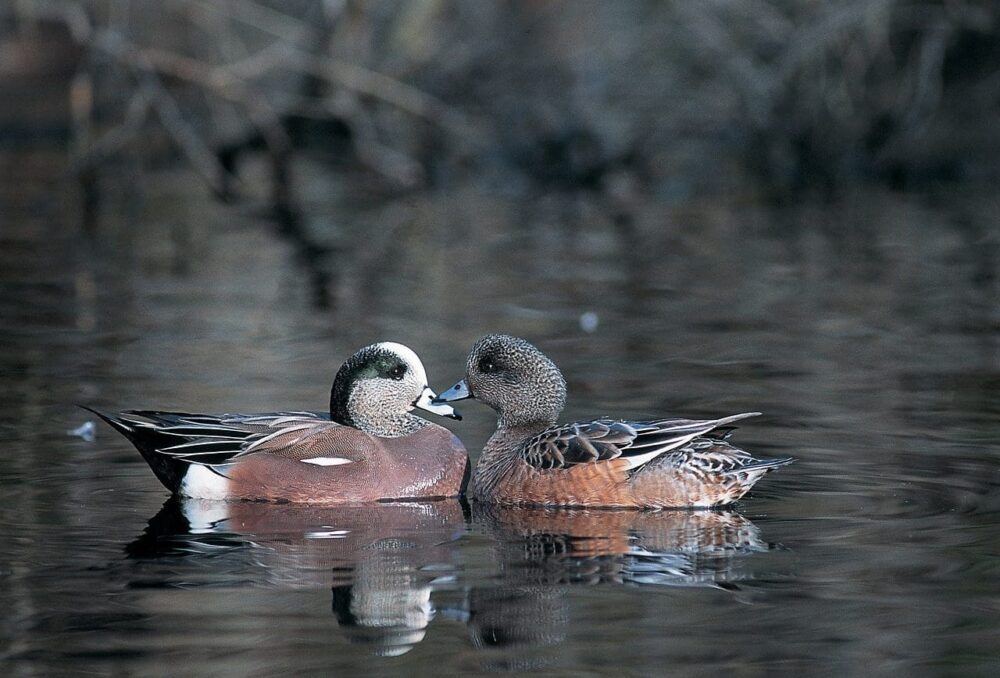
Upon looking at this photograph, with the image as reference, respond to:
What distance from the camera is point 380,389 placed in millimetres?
7496

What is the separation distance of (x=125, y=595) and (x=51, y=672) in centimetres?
78

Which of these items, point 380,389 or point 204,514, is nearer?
point 204,514

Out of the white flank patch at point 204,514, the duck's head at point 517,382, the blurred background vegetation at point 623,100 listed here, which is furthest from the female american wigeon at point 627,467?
the blurred background vegetation at point 623,100

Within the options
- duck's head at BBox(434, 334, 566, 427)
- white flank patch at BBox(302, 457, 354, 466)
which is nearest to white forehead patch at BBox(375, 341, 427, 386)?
duck's head at BBox(434, 334, 566, 427)

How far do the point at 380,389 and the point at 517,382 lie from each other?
0.61 metres

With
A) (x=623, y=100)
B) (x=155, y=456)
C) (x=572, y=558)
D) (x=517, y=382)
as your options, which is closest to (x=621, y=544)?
(x=572, y=558)

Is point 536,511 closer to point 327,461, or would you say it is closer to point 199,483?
point 327,461

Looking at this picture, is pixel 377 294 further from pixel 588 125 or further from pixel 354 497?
pixel 588 125

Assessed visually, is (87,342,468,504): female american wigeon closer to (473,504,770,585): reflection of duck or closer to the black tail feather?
the black tail feather

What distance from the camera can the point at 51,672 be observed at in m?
4.84

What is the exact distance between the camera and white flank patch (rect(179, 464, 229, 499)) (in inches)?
285

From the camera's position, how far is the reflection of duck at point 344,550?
17.8 ft

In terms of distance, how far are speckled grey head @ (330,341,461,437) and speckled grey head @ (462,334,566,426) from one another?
0.24 metres

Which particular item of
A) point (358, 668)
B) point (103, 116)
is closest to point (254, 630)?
point (358, 668)
